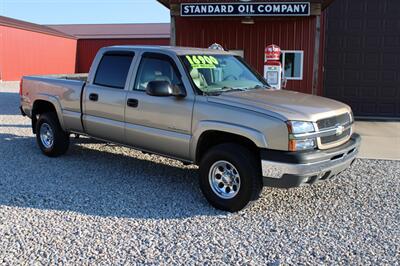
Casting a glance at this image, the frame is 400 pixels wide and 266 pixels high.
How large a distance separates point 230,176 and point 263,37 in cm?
848

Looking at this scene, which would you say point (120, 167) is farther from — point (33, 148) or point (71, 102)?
point (33, 148)

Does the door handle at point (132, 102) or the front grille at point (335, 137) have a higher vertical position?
the door handle at point (132, 102)

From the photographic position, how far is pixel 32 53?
3169cm

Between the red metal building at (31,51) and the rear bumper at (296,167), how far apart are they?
26403mm

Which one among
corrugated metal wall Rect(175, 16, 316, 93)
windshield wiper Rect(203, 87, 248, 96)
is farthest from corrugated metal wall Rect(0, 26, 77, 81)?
windshield wiper Rect(203, 87, 248, 96)

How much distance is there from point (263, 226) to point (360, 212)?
1.25m

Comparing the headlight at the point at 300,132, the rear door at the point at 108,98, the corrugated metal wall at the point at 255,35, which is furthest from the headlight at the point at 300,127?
the corrugated metal wall at the point at 255,35

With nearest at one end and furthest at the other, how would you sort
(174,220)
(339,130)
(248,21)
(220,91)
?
1. (174,220)
2. (339,130)
3. (220,91)
4. (248,21)

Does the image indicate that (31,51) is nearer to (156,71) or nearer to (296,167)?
(156,71)

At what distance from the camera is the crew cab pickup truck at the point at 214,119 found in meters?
4.77

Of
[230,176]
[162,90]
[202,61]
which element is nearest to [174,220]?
[230,176]

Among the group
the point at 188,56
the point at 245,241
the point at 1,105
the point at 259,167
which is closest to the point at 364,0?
the point at 188,56

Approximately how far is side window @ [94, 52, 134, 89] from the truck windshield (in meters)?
1.01

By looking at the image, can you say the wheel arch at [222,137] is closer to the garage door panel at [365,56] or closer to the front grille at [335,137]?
the front grille at [335,137]
